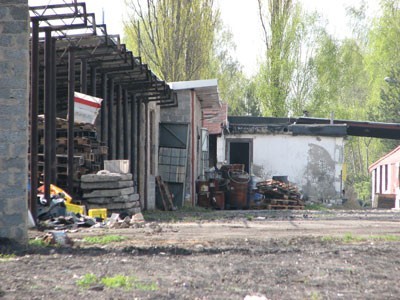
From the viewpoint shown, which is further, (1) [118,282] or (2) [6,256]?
(2) [6,256]

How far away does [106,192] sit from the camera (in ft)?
55.5

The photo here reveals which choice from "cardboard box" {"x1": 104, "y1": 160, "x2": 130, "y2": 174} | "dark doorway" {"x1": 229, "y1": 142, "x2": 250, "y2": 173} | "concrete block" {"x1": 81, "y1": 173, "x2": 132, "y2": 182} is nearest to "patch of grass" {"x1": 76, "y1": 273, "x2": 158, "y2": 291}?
"concrete block" {"x1": 81, "y1": 173, "x2": 132, "y2": 182}

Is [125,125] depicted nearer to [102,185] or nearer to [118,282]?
[102,185]

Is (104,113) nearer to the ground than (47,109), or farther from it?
farther from it

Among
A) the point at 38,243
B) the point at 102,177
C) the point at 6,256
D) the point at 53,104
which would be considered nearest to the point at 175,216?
the point at 102,177

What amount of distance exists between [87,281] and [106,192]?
33.5ft

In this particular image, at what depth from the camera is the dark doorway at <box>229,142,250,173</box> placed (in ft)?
126

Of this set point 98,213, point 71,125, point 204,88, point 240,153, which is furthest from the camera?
point 240,153

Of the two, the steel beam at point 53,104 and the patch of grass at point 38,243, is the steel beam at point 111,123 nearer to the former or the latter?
the steel beam at point 53,104

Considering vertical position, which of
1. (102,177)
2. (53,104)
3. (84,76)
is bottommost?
(102,177)

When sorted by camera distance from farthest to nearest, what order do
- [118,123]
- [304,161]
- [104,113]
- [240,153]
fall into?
[240,153] < [304,161] < [118,123] < [104,113]

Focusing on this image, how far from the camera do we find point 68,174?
17078 millimetres

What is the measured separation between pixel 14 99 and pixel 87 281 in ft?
14.4

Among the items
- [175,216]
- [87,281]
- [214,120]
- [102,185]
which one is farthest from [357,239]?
[214,120]
